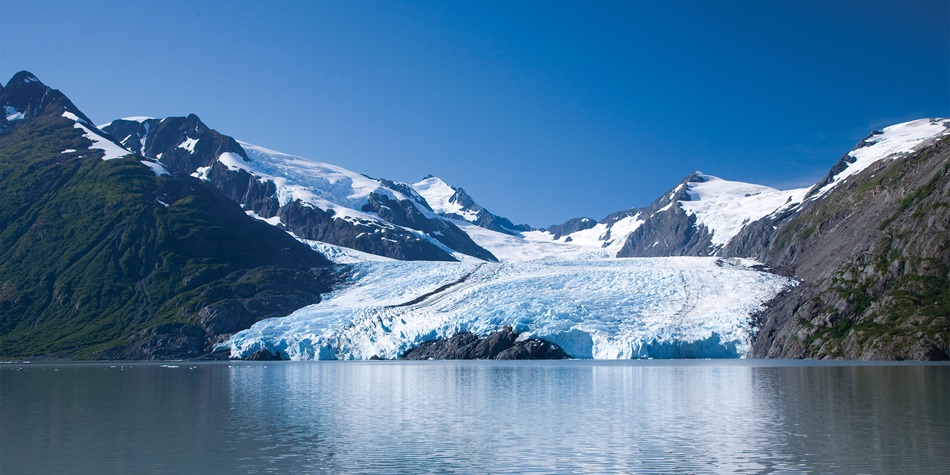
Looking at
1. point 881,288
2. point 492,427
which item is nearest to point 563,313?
point 881,288

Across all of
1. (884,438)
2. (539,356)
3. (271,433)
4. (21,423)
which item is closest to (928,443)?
(884,438)

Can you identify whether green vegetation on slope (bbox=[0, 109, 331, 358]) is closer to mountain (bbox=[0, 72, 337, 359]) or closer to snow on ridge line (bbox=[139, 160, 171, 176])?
mountain (bbox=[0, 72, 337, 359])

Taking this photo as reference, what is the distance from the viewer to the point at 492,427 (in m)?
32.3

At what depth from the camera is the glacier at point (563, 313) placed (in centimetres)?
9450

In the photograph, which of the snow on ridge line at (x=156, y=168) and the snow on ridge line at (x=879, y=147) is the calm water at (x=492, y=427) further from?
the snow on ridge line at (x=879, y=147)

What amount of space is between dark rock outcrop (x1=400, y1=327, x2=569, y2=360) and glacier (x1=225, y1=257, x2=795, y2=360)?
2.92ft

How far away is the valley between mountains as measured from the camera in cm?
9019

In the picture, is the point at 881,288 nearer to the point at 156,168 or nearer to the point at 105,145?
the point at 156,168

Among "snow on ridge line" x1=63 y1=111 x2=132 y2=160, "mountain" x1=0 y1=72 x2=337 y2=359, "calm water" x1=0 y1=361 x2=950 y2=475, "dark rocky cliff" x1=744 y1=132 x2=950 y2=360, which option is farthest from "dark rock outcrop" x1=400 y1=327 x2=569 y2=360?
"snow on ridge line" x1=63 y1=111 x2=132 y2=160

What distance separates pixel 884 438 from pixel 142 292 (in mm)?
124739

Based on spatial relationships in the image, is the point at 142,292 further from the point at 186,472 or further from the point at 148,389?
the point at 186,472

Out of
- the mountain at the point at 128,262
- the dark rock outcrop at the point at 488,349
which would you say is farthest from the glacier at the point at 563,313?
the mountain at the point at 128,262

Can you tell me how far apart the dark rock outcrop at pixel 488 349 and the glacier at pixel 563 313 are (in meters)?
0.89

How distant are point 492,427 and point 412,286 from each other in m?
92.2
